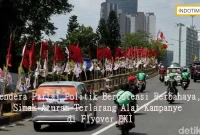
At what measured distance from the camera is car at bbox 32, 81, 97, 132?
1556 cm

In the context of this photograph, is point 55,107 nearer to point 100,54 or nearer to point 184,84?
point 184,84

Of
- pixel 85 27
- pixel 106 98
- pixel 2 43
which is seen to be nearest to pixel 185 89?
pixel 106 98

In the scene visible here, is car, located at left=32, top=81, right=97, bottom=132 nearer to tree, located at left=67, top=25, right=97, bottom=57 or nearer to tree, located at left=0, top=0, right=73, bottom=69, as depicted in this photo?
tree, located at left=0, top=0, right=73, bottom=69

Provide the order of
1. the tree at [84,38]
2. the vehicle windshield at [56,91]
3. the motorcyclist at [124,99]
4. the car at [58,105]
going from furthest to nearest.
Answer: the tree at [84,38]
the vehicle windshield at [56,91]
the car at [58,105]
the motorcyclist at [124,99]

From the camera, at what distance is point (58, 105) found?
15609mm

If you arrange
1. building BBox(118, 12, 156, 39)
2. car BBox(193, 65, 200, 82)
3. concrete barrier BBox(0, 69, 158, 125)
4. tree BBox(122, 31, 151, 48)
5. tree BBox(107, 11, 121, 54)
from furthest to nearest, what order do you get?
building BBox(118, 12, 156, 39)
tree BBox(122, 31, 151, 48)
tree BBox(107, 11, 121, 54)
car BBox(193, 65, 200, 82)
concrete barrier BBox(0, 69, 158, 125)

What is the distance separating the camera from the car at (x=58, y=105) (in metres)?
15.6

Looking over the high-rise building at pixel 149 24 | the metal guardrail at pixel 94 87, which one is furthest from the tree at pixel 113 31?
the high-rise building at pixel 149 24

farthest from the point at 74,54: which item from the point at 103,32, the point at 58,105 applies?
the point at 103,32

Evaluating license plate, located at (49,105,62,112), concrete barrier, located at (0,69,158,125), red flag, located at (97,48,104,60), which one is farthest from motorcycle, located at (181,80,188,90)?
license plate, located at (49,105,62,112)

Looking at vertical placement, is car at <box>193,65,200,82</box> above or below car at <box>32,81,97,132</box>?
above

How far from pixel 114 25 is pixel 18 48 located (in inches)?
2225

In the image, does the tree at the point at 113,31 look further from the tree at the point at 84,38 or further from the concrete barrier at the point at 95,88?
the concrete barrier at the point at 95,88

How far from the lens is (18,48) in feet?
159
